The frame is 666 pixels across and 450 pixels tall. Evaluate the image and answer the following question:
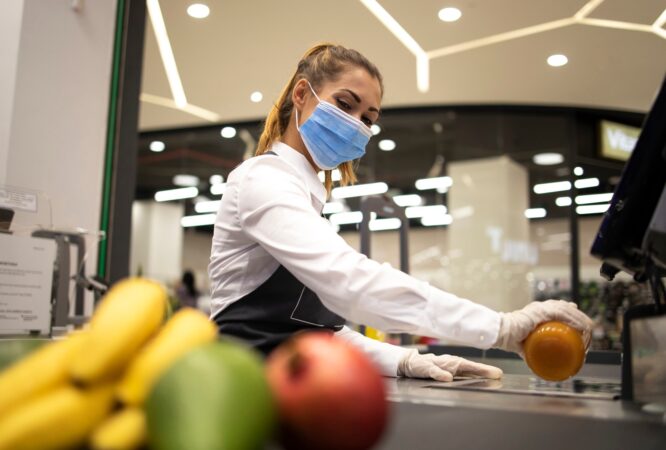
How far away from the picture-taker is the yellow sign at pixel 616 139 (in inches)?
305

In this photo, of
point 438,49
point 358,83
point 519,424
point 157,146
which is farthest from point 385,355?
point 157,146

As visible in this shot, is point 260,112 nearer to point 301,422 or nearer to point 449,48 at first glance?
point 449,48

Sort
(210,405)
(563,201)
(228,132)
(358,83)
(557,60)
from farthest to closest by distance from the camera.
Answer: (228,132), (563,201), (557,60), (358,83), (210,405)

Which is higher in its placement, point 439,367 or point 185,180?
point 185,180

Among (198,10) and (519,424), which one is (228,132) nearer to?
(198,10)

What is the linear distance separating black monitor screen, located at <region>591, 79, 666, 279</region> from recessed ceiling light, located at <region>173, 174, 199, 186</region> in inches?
334

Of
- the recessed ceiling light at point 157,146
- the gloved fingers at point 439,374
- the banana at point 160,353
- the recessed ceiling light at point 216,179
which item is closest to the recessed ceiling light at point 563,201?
the recessed ceiling light at point 216,179

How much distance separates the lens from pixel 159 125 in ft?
27.4

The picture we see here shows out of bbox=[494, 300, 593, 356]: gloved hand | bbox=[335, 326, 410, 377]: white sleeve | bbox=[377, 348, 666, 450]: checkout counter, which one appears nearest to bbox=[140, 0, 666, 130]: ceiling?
bbox=[335, 326, 410, 377]: white sleeve

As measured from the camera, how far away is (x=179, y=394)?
459mm

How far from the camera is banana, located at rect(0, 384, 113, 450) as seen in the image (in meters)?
0.49

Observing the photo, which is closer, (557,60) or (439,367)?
(439,367)

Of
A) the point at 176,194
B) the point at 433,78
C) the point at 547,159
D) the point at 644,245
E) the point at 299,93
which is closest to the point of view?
the point at 644,245

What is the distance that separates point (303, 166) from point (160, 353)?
1.21 m
